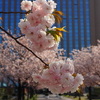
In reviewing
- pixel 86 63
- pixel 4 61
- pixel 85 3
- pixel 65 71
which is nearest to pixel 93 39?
pixel 85 3

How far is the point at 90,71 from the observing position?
27562 millimetres

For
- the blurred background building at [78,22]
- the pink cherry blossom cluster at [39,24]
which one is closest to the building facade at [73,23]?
the blurred background building at [78,22]

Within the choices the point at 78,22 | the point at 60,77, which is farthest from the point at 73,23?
the point at 60,77

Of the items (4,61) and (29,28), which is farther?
(4,61)

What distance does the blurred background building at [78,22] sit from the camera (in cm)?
8000

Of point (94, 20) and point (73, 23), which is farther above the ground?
point (94, 20)

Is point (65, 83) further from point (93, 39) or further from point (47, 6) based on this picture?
point (93, 39)

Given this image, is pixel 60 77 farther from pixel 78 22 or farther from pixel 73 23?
pixel 78 22

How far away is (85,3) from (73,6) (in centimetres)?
474

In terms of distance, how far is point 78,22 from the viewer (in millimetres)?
82188

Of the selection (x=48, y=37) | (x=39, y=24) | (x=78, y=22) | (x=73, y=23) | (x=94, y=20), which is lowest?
(x=48, y=37)

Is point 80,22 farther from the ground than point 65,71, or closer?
farther from the ground

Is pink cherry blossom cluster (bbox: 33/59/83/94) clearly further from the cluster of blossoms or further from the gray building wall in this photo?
the gray building wall

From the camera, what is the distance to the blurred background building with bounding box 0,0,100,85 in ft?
262
